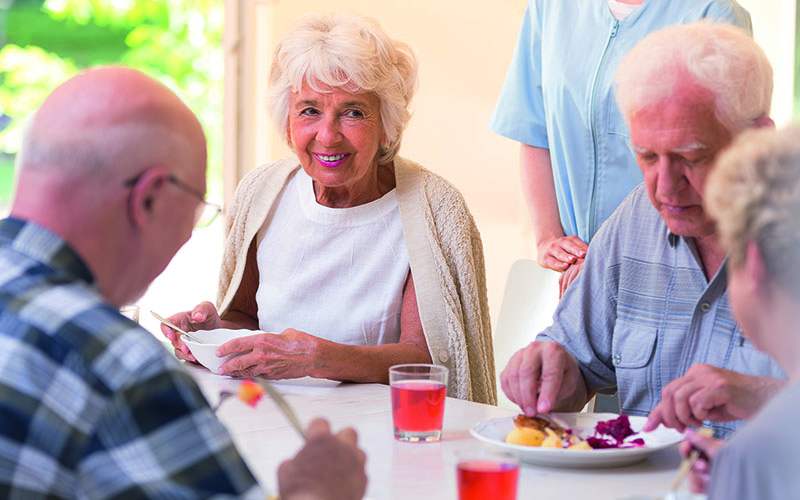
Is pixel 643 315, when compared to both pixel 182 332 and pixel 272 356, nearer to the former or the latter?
pixel 272 356

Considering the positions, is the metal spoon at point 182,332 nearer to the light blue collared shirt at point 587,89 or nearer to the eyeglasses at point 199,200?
the eyeglasses at point 199,200

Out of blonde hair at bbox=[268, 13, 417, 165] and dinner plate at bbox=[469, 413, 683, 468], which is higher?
blonde hair at bbox=[268, 13, 417, 165]

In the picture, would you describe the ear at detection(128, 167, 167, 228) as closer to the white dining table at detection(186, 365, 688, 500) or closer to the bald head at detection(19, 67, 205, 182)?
the bald head at detection(19, 67, 205, 182)

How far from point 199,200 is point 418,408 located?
59 centimetres

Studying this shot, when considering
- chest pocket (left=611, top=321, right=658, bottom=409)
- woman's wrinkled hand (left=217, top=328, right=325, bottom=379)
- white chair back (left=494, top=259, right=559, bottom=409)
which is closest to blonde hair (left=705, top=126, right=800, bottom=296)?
chest pocket (left=611, top=321, right=658, bottom=409)

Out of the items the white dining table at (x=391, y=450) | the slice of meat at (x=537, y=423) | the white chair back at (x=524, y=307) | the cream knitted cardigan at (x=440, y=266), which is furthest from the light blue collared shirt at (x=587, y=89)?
the slice of meat at (x=537, y=423)

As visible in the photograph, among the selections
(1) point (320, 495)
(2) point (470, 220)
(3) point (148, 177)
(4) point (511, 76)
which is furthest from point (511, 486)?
(4) point (511, 76)

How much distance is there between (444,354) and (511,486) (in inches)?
42.4

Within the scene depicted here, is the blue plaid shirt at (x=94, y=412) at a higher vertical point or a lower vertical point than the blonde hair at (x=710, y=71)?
lower

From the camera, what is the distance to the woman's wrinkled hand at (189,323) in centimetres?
195

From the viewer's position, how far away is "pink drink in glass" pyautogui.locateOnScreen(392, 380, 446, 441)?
1.36 metres

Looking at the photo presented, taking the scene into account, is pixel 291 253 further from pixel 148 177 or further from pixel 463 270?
pixel 148 177

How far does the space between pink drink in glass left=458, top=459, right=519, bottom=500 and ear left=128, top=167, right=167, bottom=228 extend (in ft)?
1.43

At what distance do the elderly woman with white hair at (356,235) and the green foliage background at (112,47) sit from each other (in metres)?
1.86
